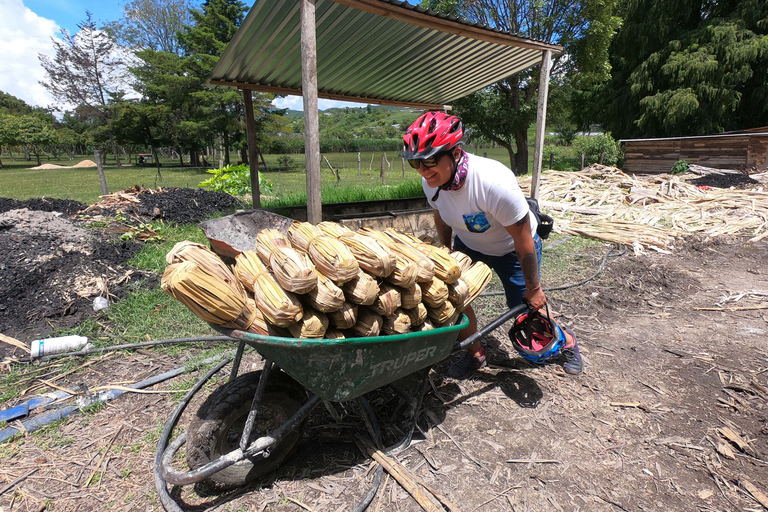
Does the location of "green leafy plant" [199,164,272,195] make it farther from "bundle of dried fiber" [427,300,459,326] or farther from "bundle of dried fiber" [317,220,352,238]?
"bundle of dried fiber" [427,300,459,326]

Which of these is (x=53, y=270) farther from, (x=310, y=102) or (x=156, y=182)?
(x=156, y=182)

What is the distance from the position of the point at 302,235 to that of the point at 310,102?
2434mm

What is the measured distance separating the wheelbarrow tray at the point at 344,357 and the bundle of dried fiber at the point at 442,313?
7cm

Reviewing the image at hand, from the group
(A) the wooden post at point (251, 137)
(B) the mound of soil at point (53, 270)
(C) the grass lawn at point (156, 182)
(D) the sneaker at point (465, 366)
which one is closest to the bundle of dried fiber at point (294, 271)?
(D) the sneaker at point (465, 366)

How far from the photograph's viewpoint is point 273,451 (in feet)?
7.61

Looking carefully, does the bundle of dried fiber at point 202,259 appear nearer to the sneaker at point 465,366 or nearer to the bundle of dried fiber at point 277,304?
the bundle of dried fiber at point 277,304

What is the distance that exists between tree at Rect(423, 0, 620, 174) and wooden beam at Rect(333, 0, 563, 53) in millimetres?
12753

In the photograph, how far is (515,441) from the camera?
2646 mm

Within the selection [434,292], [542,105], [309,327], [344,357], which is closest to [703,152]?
[542,105]

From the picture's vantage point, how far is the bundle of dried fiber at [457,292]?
2170mm

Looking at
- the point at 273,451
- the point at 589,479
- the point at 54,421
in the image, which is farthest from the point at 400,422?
the point at 54,421

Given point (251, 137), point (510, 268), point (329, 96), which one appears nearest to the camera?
point (510, 268)

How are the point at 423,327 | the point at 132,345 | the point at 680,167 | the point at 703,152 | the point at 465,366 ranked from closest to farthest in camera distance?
1. the point at 423,327
2. the point at 465,366
3. the point at 132,345
4. the point at 680,167
5. the point at 703,152

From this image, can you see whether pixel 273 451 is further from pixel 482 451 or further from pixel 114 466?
pixel 482 451
